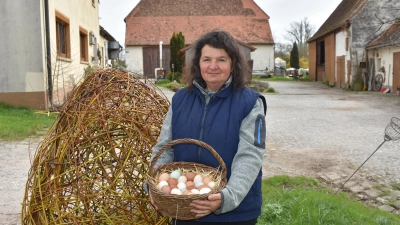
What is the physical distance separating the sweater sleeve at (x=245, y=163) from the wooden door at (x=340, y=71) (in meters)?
25.9

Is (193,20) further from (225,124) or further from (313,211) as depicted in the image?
(225,124)

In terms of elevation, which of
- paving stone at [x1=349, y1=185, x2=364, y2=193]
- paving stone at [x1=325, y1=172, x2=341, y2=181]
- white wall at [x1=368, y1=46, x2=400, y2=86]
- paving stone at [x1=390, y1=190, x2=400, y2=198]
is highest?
white wall at [x1=368, y1=46, x2=400, y2=86]

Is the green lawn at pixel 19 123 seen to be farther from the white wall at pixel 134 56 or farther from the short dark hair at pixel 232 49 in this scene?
the white wall at pixel 134 56

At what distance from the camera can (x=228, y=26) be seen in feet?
127

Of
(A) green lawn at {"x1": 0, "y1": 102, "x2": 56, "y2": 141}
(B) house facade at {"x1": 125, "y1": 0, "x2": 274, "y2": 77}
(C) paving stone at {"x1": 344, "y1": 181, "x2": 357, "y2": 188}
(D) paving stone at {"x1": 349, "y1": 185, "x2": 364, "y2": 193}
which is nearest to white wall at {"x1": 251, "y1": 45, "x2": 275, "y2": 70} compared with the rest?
(B) house facade at {"x1": 125, "y1": 0, "x2": 274, "y2": 77}

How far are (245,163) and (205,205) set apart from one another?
302 mm

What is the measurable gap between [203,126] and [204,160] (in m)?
0.18

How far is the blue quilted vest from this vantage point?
2131 mm

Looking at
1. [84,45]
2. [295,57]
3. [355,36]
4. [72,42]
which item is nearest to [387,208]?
[72,42]

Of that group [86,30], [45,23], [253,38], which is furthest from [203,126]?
[253,38]

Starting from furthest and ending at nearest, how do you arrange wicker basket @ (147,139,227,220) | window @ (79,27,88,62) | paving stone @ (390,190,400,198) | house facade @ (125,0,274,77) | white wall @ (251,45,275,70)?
Result: 1. white wall @ (251,45,275,70)
2. house facade @ (125,0,274,77)
3. window @ (79,27,88,62)
4. paving stone @ (390,190,400,198)
5. wicker basket @ (147,139,227,220)

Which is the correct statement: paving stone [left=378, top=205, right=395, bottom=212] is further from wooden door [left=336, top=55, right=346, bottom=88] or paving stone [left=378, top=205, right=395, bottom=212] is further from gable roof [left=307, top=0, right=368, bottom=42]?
wooden door [left=336, top=55, right=346, bottom=88]

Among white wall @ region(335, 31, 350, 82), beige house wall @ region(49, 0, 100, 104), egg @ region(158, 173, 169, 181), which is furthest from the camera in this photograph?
white wall @ region(335, 31, 350, 82)

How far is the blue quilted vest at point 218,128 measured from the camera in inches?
83.9
